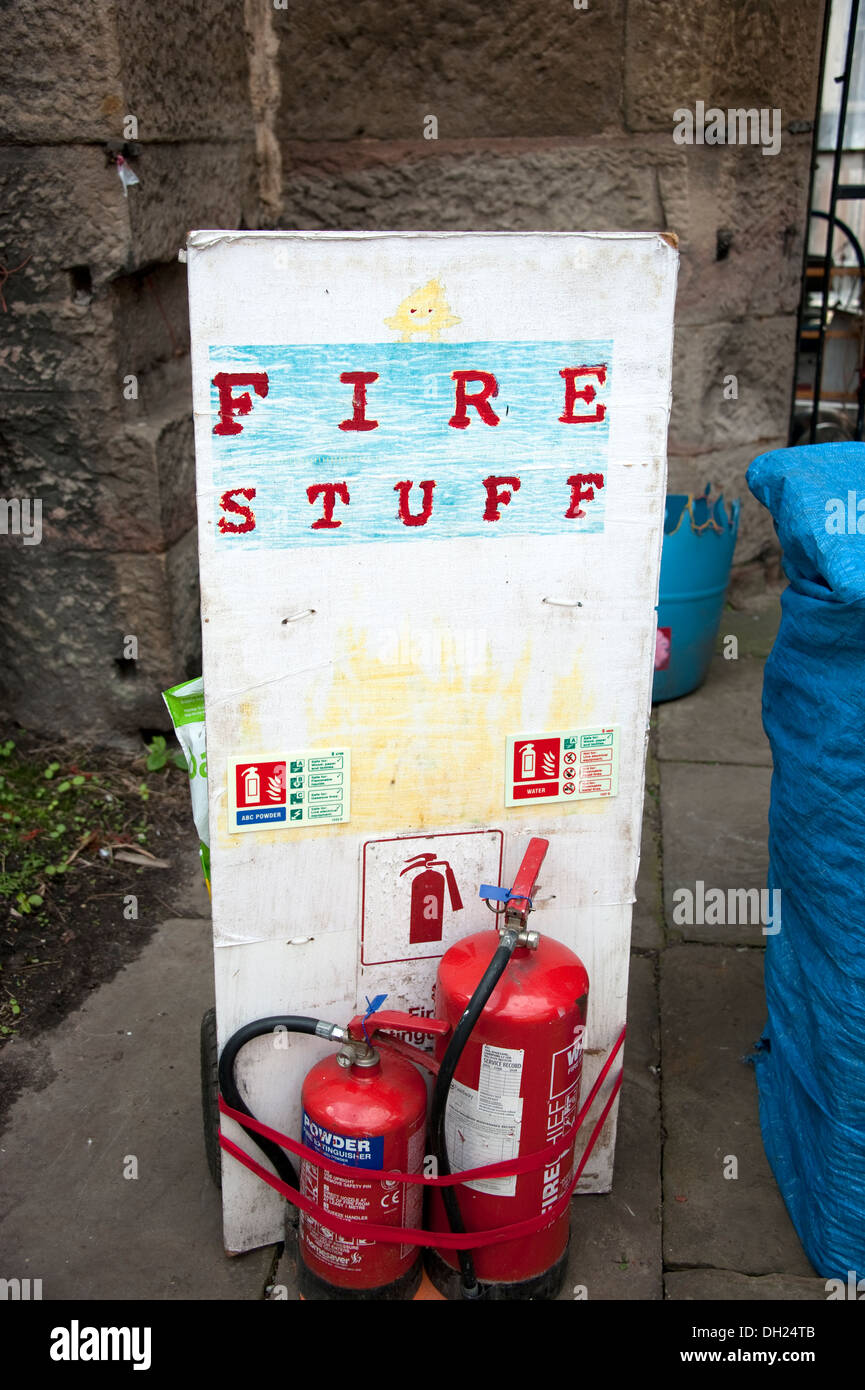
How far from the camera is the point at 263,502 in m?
2.07

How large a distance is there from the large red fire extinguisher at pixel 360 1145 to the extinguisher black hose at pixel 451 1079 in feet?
0.15

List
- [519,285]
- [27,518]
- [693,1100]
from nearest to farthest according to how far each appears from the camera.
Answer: [519,285]
[693,1100]
[27,518]

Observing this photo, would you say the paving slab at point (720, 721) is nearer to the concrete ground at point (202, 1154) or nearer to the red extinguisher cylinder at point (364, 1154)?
the concrete ground at point (202, 1154)

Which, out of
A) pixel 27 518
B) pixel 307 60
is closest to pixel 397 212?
pixel 307 60

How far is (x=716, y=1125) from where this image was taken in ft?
9.32

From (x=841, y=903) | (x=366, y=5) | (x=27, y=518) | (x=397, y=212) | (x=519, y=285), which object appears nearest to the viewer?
(x=519, y=285)

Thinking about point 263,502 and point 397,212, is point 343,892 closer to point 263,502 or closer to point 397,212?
point 263,502

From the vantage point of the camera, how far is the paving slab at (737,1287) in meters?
2.40

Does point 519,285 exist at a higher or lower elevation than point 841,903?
higher

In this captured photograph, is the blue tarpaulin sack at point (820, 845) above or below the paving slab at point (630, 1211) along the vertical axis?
above

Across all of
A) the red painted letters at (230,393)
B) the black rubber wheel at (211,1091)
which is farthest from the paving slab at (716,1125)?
the red painted letters at (230,393)

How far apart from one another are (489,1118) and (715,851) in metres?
1.90
